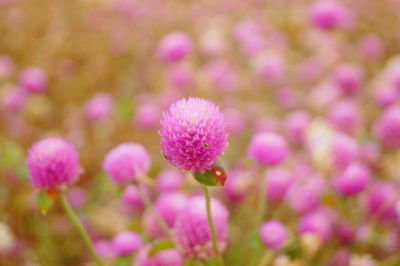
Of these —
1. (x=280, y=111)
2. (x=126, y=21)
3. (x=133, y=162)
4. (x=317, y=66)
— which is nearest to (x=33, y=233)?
(x=133, y=162)

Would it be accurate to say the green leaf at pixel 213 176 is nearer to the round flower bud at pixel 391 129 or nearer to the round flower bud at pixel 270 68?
the round flower bud at pixel 391 129

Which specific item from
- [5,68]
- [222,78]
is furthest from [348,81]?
[5,68]

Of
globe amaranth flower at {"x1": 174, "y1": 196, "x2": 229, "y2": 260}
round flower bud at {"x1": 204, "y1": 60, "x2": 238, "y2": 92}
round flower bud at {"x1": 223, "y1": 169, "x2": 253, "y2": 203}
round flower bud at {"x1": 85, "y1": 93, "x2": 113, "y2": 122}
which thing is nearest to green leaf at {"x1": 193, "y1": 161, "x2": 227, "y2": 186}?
globe amaranth flower at {"x1": 174, "y1": 196, "x2": 229, "y2": 260}

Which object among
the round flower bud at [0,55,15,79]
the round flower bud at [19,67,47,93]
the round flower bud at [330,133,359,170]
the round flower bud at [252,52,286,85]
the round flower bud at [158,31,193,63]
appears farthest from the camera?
the round flower bud at [0,55,15,79]

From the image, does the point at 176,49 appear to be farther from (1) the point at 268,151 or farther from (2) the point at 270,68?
(1) the point at 268,151

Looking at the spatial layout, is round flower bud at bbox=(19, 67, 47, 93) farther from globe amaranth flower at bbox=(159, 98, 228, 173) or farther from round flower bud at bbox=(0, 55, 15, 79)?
globe amaranth flower at bbox=(159, 98, 228, 173)
